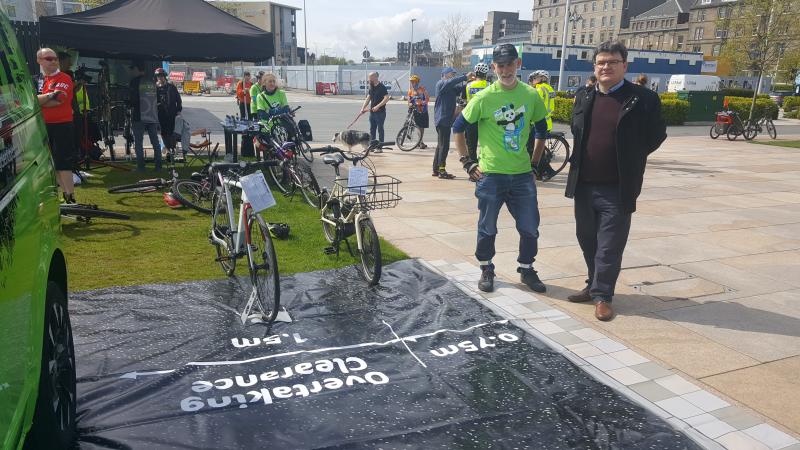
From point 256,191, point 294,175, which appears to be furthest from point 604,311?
point 294,175

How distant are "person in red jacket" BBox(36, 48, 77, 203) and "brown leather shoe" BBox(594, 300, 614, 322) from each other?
6.50 m

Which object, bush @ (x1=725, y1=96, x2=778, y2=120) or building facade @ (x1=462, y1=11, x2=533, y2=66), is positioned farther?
building facade @ (x1=462, y1=11, x2=533, y2=66)

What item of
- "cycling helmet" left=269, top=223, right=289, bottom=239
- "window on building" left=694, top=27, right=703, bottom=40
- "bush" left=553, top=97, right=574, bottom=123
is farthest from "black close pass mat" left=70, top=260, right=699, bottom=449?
"window on building" left=694, top=27, right=703, bottom=40

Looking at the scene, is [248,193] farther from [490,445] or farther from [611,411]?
[611,411]

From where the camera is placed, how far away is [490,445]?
3.08 meters

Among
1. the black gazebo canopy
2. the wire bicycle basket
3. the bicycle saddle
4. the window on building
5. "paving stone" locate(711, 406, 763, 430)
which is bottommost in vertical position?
"paving stone" locate(711, 406, 763, 430)

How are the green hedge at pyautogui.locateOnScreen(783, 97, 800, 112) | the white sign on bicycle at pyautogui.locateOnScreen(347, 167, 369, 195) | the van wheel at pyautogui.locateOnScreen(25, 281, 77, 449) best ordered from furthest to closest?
the green hedge at pyautogui.locateOnScreen(783, 97, 800, 112), the white sign on bicycle at pyautogui.locateOnScreen(347, 167, 369, 195), the van wheel at pyautogui.locateOnScreen(25, 281, 77, 449)

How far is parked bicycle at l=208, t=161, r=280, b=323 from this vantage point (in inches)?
173

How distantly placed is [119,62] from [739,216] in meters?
14.4

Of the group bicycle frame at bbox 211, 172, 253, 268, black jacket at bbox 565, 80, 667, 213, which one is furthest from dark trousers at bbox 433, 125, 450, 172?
black jacket at bbox 565, 80, 667, 213

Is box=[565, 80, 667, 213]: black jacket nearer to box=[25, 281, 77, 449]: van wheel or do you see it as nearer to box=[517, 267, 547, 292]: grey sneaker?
box=[517, 267, 547, 292]: grey sneaker

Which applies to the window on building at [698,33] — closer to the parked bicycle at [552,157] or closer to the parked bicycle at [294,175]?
the parked bicycle at [552,157]

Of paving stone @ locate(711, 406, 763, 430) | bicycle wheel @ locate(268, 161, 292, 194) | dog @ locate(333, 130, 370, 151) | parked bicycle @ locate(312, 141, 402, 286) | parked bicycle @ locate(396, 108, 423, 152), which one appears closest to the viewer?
paving stone @ locate(711, 406, 763, 430)

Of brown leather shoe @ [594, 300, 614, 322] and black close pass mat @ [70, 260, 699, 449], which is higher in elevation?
brown leather shoe @ [594, 300, 614, 322]
